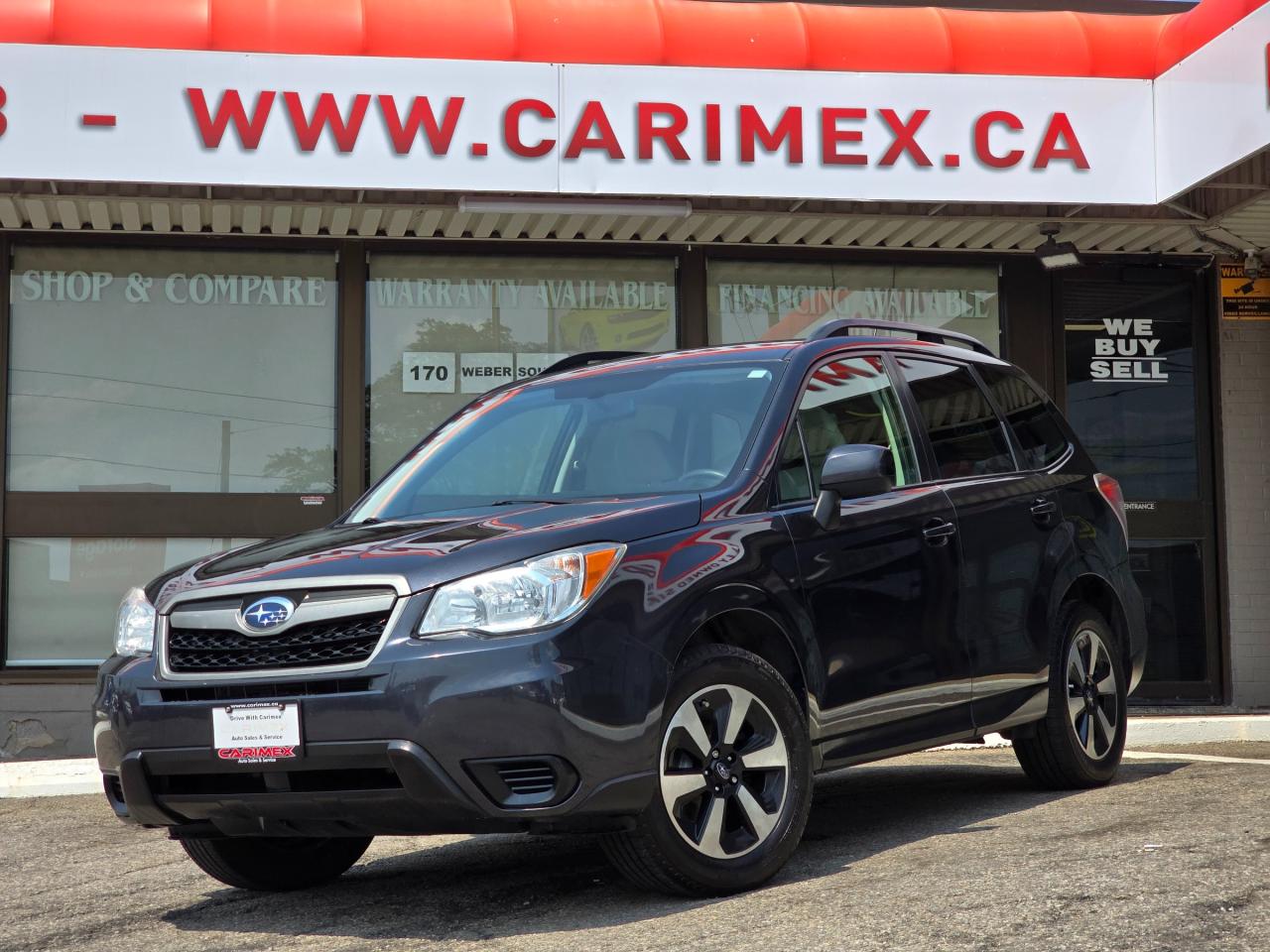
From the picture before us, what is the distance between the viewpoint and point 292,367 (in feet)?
38.9

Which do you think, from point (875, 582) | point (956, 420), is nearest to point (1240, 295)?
point (956, 420)

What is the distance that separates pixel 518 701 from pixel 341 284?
8.19 meters

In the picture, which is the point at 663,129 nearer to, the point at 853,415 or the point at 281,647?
the point at 853,415

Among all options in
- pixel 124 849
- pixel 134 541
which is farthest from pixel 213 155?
pixel 124 849

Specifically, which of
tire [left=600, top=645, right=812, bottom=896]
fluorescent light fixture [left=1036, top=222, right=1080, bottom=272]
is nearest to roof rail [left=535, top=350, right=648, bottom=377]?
tire [left=600, top=645, right=812, bottom=896]

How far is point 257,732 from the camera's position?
14.4ft

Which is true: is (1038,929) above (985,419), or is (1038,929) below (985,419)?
below

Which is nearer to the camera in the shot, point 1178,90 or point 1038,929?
point 1038,929

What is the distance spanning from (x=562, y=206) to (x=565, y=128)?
59 cm

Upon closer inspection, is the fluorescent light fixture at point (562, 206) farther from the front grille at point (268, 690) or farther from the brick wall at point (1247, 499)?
the front grille at point (268, 690)

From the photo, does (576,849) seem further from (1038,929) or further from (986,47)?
(986,47)

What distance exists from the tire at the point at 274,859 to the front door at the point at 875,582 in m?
1.62

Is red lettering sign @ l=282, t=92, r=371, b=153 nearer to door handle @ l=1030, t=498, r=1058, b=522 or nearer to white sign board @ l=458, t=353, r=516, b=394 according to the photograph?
white sign board @ l=458, t=353, r=516, b=394

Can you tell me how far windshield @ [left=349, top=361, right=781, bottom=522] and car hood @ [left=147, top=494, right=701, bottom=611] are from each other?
0.30 meters
